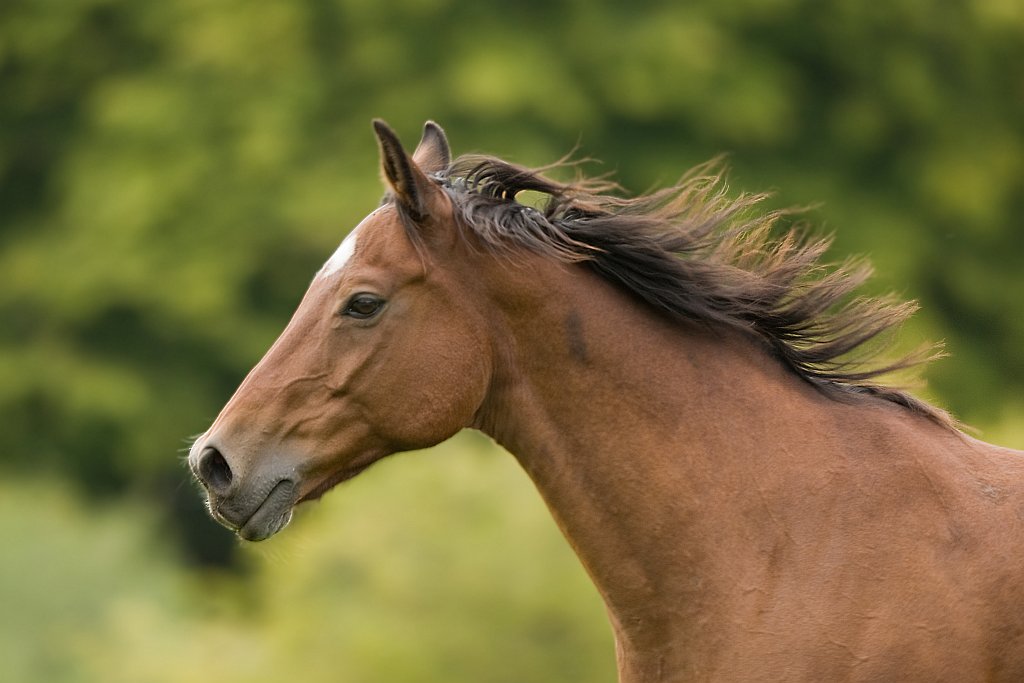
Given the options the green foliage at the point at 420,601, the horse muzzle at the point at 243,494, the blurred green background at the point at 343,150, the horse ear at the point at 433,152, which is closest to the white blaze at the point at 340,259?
the horse ear at the point at 433,152

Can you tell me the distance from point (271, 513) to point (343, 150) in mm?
12439

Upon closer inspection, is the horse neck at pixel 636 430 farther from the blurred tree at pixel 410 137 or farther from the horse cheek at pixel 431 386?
the blurred tree at pixel 410 137

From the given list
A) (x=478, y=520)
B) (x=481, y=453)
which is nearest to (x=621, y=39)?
(x=481, y=453)

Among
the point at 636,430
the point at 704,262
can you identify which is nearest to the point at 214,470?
the point at 636,430

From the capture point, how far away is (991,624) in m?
3.60

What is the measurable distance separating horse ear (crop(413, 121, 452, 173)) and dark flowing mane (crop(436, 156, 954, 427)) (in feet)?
0.45

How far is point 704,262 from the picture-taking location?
4.04 metres

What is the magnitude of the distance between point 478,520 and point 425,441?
16.5 ft

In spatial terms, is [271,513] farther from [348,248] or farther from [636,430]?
[636,430]

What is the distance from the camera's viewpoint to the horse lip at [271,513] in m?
3.83

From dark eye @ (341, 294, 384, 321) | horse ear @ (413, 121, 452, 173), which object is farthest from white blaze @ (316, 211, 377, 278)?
horse ear @ (413, 121, 452, 173)

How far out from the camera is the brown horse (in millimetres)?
3629

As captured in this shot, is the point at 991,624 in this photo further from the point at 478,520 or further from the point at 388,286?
the point at 478,520

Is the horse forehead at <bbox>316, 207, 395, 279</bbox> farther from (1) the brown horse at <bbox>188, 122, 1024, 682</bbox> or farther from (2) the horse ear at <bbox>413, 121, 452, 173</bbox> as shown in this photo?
(2) the horse ear at <bbox>413, 121, 452, 173</bbox>
